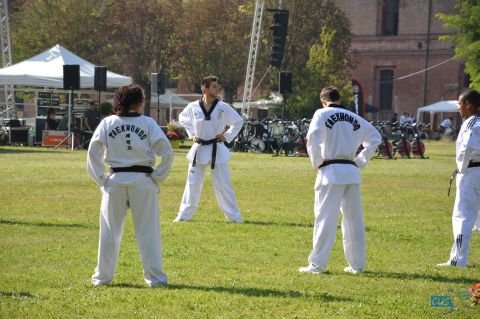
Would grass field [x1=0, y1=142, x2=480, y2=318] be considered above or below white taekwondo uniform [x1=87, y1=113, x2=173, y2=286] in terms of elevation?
below

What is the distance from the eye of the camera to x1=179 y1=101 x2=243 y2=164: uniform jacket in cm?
1606

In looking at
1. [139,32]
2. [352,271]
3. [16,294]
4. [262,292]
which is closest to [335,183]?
[352,271]

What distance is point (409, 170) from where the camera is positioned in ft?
99.8

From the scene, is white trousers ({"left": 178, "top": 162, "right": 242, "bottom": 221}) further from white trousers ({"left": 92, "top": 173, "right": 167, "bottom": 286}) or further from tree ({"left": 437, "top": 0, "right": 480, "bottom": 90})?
tree ({"left": 437, "top": 0, "right": 480, "bottom": 90})

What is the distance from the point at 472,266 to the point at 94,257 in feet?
13.8

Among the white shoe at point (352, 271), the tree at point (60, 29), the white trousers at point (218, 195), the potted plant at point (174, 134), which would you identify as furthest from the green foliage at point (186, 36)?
the white shoe at point (352, 271)

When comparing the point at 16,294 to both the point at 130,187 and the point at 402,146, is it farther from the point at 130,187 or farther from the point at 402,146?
the point at 402,146

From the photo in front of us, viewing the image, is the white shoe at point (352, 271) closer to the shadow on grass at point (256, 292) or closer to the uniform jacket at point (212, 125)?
the shadow on grass at point (256, 292)

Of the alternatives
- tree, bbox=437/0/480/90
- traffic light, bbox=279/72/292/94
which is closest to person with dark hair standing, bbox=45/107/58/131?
traffic light, bbox=279/72/292/94

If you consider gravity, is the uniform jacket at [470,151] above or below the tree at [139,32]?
below

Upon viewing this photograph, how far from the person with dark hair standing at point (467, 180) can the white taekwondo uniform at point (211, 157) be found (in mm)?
4800

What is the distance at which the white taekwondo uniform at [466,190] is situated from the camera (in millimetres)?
11750

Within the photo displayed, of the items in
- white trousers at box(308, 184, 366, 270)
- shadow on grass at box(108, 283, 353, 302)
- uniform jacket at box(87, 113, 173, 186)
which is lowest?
shadow on grass at box(108, 283, 353, 302)

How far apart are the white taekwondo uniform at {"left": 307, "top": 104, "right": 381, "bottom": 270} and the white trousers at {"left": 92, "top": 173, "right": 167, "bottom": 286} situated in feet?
6.10
